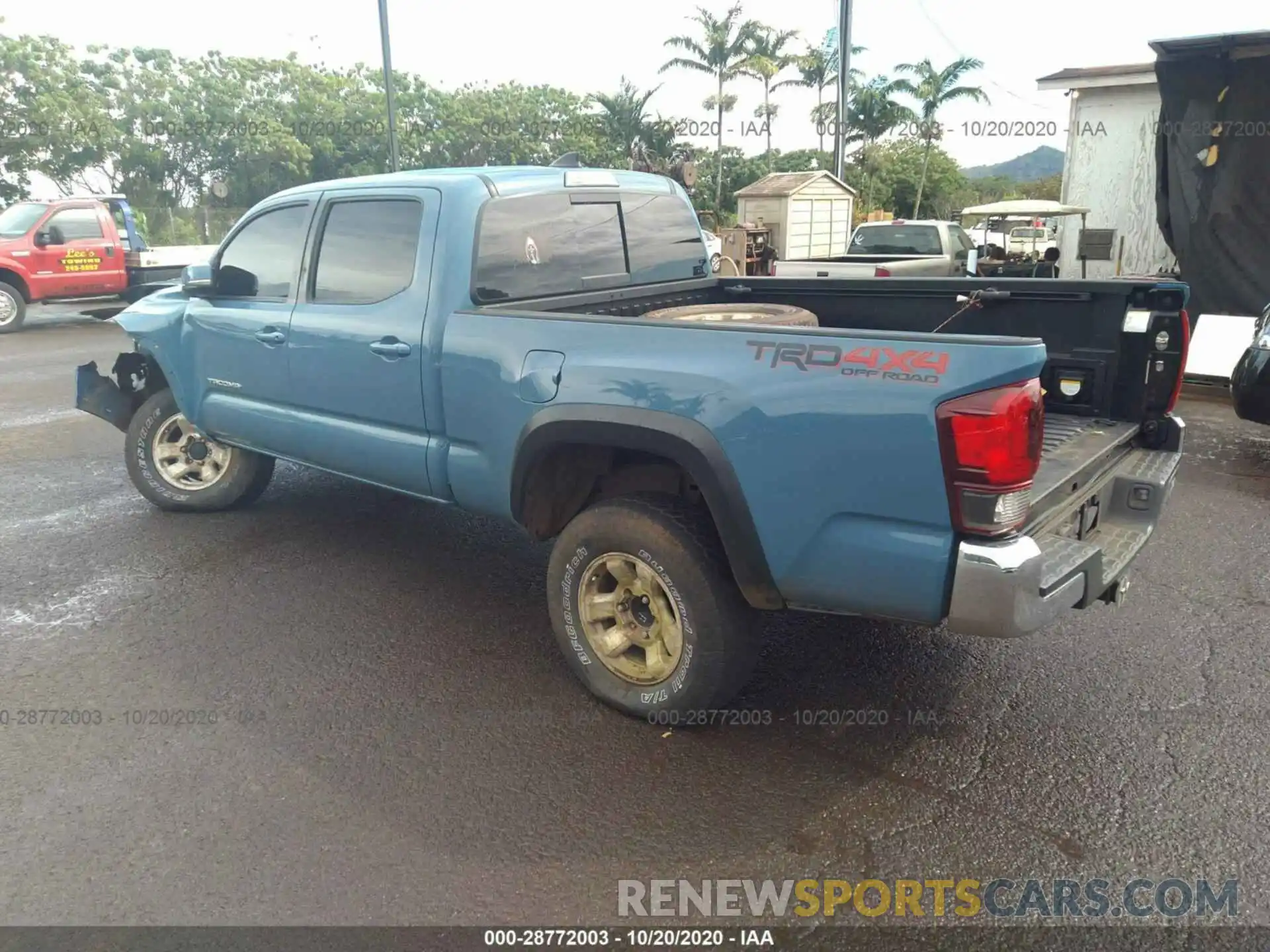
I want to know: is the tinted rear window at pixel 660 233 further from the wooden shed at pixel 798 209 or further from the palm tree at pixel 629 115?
the palm tree at pixel 629 115

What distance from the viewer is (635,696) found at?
338cm

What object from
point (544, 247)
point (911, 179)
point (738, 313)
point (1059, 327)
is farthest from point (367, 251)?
point (911, 179)

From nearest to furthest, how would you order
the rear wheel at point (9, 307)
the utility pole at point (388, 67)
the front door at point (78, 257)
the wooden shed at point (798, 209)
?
the rear wheel at point (9, 307), the front door at point (78, 257), the utility pole at point (388, 67), the wooden shed at point (798, 209)

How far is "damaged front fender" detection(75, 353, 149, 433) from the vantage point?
5.77m

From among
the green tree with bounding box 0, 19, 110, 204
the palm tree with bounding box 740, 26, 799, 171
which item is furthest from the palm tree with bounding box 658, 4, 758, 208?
the green tree with bounding box 0, 19, 110, 204

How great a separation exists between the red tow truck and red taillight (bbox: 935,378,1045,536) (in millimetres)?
14652

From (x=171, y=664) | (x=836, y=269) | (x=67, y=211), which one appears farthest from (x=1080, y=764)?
(x=67, y=211)

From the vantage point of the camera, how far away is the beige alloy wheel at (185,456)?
562 centimetres

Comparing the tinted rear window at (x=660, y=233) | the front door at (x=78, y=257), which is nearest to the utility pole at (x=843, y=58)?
the front door at (x=78, y=257)

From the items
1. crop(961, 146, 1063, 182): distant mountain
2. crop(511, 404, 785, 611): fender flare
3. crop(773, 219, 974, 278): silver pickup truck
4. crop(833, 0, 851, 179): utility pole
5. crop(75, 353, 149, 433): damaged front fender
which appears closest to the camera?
crop(511, 404, 785, 611): fender flare

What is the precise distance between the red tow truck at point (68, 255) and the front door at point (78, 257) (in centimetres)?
1

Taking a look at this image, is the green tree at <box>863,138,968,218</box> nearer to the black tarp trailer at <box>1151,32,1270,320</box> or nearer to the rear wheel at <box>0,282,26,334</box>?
the black tarp trailer at <box>1151,32,1270,320</box>

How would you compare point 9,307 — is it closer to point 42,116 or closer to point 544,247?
point 544,247

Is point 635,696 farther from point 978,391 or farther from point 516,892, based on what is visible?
point 978,391
